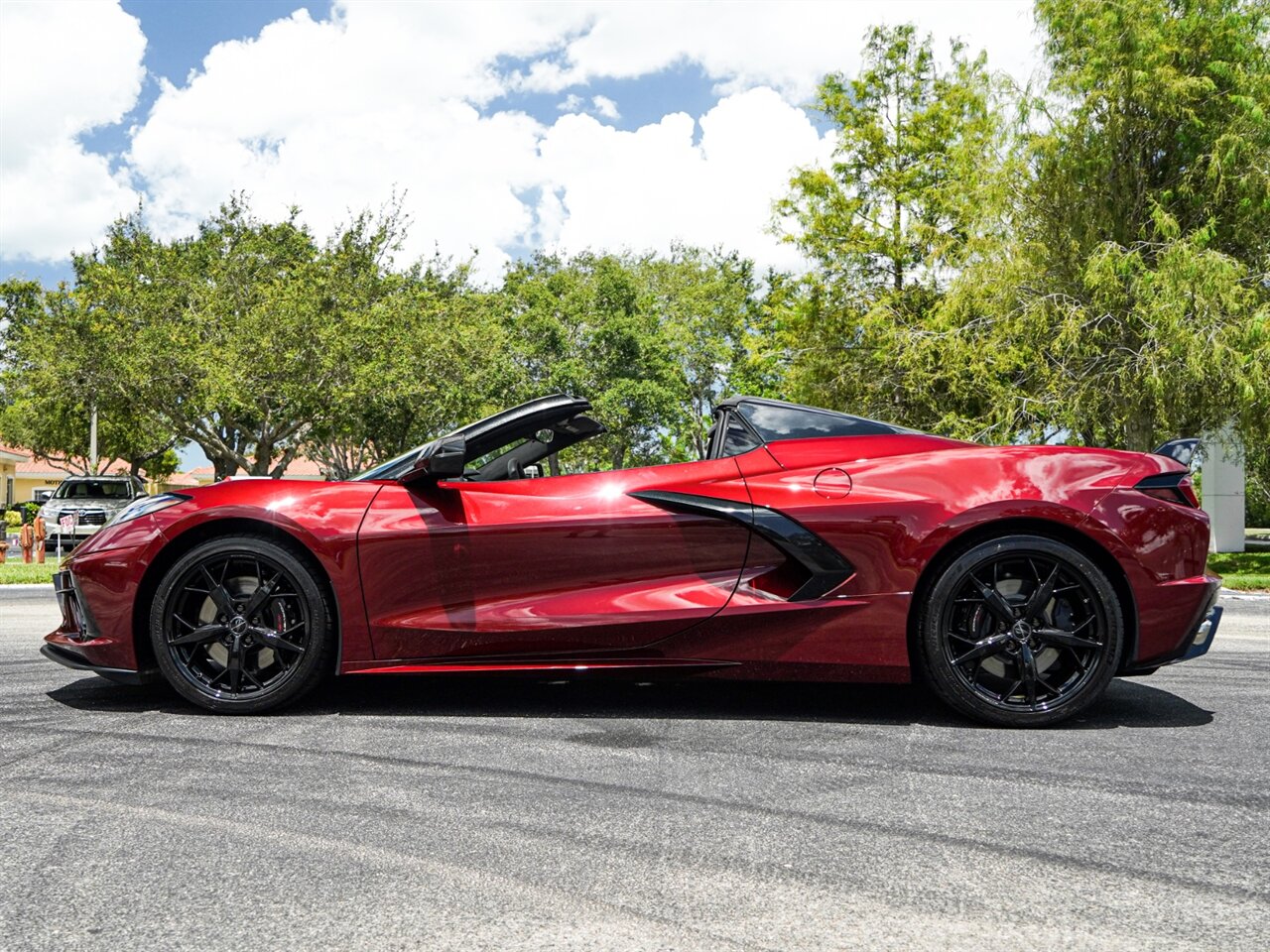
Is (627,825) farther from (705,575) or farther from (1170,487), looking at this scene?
(1170,487)

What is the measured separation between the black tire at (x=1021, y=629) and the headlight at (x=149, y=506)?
296 cm

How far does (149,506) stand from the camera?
4344 mm

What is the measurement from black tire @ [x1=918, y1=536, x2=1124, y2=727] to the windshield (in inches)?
916

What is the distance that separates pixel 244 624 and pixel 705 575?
5.87ft

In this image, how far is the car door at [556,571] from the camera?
4.06m

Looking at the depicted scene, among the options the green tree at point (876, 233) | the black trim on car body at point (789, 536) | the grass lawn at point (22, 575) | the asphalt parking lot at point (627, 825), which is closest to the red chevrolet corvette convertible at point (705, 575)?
the black trim on car body at point (789, 536)

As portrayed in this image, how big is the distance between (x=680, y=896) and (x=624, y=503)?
1.90 m

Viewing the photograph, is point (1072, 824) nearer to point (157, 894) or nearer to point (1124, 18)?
point (157, 894)

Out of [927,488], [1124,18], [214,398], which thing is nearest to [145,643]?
[927,488]

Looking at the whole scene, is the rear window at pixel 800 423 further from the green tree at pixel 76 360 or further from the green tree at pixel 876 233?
the green tree at pixel 76 360

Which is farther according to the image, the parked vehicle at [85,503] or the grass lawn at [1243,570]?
the parked vehicle at [85,503]

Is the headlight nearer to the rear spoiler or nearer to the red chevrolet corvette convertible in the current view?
the red chevrolet corvette convertible

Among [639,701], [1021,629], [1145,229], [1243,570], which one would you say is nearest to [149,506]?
[639,701]

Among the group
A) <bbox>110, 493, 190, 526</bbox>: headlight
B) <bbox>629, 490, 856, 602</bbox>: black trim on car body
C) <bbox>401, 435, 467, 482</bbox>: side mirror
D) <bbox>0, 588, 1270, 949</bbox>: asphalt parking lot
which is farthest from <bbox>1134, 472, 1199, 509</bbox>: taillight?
<bbox>110, 493, 190, 526</bbox>: headlight
